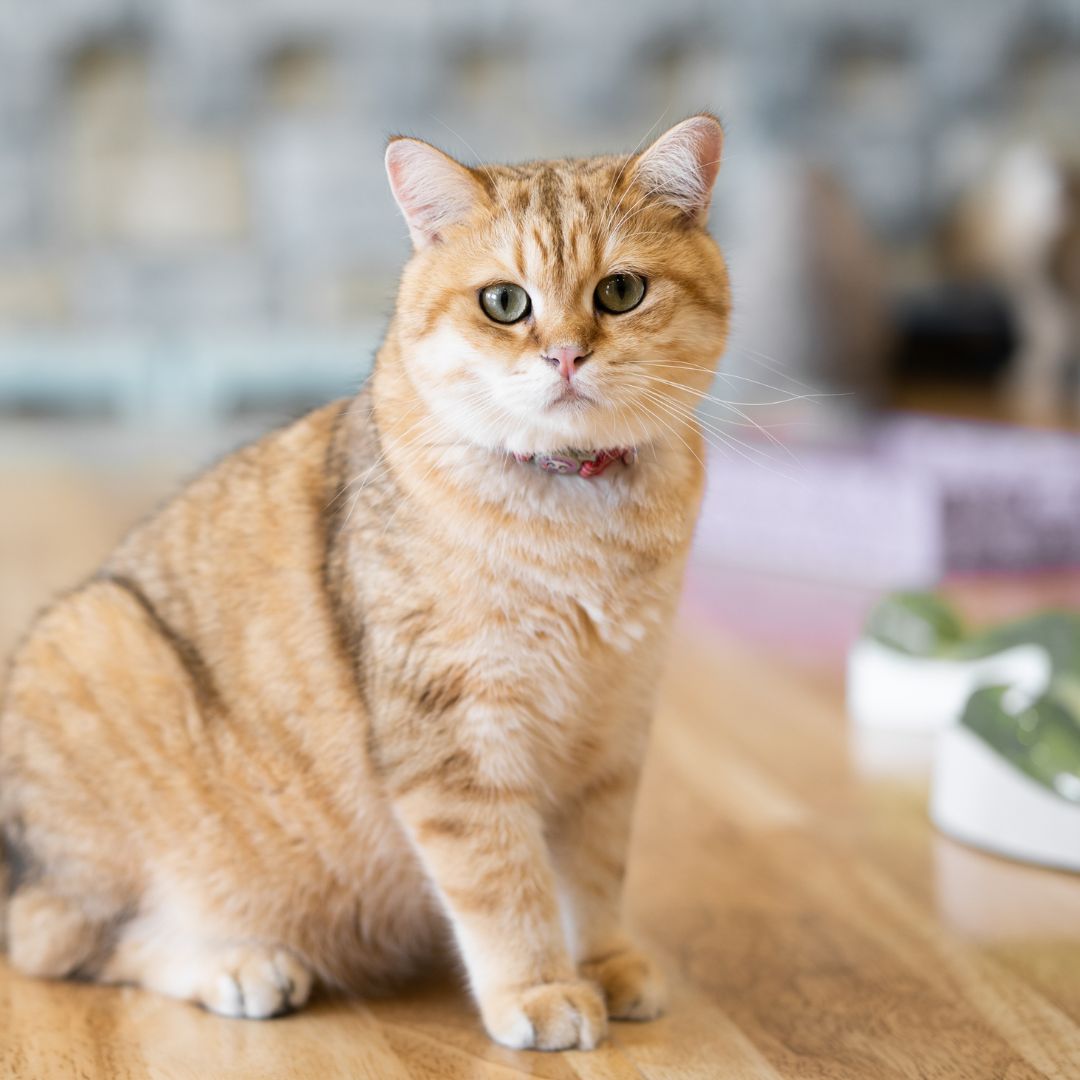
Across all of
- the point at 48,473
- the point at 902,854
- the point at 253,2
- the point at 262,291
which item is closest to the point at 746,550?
the point at 902,854

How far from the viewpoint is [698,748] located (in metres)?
2.04

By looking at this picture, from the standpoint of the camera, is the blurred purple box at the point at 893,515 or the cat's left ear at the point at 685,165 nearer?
the cat's left ear at the point at 685,165

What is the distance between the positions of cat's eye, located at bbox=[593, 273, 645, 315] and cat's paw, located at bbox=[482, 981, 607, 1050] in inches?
22.0

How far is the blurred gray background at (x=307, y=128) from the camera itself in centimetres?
439

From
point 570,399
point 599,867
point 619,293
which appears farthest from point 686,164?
point 599,867

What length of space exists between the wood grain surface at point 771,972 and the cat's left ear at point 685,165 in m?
0.70

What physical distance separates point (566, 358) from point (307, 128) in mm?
3517

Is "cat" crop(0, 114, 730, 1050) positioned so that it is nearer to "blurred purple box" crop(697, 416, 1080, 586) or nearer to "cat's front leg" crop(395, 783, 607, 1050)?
"cat's front leg" crop(395, 783, 607, 1050)

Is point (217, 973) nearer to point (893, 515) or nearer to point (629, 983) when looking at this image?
point (629, 983)

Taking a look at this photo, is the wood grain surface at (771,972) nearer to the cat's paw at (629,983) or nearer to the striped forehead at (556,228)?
the cat's paw at (629,983)

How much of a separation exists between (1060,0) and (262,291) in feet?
8.36

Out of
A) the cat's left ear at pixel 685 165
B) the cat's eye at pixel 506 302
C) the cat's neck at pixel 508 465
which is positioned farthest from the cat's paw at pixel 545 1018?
the cat's left ear at pixel 685 165

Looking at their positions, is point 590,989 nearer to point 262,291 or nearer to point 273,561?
point 273,561

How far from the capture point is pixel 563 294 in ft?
3.97
